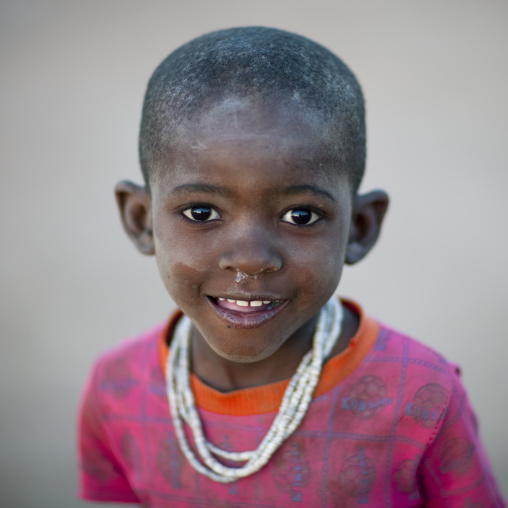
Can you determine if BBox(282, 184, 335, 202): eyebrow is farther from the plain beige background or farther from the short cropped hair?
the plain beige background

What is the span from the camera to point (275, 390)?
1.48 m

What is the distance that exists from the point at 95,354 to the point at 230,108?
95.5 inches

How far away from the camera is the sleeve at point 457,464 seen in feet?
4.62

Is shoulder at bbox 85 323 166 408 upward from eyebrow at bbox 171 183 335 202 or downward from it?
downward

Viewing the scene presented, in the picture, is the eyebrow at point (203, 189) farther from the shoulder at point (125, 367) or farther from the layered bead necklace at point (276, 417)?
the shoulder at point (125, 367)

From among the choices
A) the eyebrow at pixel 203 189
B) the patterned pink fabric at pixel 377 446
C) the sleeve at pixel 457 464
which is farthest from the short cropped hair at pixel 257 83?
the sleeve at pixel 457 464

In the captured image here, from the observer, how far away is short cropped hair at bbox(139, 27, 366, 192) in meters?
1.24

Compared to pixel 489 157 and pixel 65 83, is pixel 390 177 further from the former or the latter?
pixel 65 83

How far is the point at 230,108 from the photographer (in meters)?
1.21

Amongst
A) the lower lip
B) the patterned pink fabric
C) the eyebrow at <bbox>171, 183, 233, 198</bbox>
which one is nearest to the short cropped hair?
the eyebrow at <bbox>171, 183, 233, 198</bbox>

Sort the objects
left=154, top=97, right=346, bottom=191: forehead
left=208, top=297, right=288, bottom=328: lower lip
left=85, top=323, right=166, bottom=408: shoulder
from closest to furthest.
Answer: left=154, top=97, right=346, bottom=191: forehead < left=208, top=297, right=288, bottom=328: lower lip < left=85, top=323, right=166, bottom=408: shoulder

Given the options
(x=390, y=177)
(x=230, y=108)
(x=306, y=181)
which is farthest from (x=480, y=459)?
(x=390, y=177)

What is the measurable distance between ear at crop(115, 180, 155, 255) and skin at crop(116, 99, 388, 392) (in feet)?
0.38

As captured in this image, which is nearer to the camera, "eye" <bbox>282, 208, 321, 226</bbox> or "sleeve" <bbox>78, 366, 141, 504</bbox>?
"eye" <bbox>282, 208, 321, 226</bbox>
